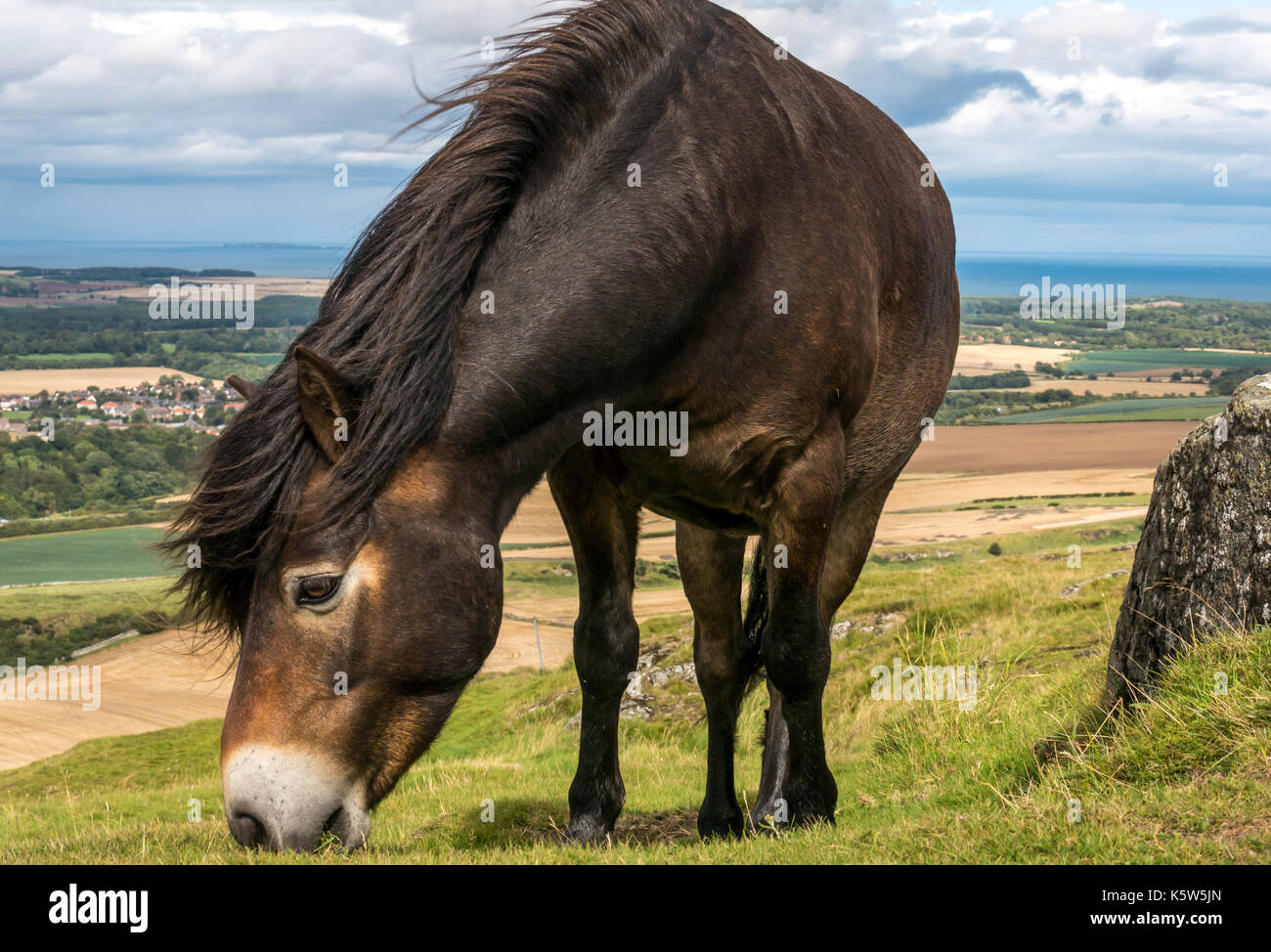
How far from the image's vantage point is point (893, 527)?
6631cm

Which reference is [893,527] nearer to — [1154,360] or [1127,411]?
[1127,411]

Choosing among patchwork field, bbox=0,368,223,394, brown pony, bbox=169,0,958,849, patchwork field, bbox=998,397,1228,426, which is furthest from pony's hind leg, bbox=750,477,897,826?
patchwork field, bbox=0,368,223,394

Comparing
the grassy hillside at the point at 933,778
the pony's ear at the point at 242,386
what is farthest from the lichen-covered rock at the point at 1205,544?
the pony's ear at the point at 242,386

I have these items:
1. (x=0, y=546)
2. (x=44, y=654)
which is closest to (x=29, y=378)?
(x=0, y=546)

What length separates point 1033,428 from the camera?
89.2 metres

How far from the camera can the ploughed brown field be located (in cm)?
3444

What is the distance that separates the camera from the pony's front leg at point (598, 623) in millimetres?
6184

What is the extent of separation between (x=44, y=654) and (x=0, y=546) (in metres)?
28.8

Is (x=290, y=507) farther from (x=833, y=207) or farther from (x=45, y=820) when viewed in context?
(x=45, y=820)

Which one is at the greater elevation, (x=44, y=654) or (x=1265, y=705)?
(x=1265, y=705)

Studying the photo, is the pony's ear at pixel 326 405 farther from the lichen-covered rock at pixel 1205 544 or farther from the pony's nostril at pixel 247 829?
the lichen-covered rock at pixel 1205 544

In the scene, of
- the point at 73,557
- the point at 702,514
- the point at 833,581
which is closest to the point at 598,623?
the point at 702,514

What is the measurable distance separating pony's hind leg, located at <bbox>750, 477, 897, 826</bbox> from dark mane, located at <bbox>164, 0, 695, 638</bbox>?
341 centimetres

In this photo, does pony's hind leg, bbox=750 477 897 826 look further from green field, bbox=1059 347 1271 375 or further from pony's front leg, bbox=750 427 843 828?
green field, bbox=1059 347 1271 375
